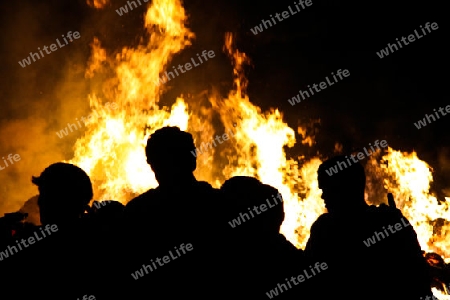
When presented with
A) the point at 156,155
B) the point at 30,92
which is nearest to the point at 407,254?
the point at 156,155

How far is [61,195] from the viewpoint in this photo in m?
2.23

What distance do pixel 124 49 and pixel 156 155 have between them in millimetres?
13462

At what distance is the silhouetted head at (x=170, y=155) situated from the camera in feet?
7.16

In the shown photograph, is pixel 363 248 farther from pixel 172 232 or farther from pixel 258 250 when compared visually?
pixel 172 232

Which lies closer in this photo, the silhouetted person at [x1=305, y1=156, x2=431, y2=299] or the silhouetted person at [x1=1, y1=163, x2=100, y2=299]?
the silhouetted person at [x1=1, y1=163, x2=100, y2=299]

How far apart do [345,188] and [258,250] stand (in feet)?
2.99

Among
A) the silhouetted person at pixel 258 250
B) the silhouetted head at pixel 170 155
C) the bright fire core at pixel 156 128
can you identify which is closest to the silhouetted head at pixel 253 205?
the silhouetted person at pixel 258 250

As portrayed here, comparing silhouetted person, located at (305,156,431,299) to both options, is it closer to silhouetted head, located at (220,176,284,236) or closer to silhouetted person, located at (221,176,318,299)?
silhouetted person, located at (221,176,318,299)

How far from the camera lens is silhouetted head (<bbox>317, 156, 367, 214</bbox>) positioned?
108 inches

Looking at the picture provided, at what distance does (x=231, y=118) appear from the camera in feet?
49.8

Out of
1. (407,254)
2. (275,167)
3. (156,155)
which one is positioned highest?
(275,167)

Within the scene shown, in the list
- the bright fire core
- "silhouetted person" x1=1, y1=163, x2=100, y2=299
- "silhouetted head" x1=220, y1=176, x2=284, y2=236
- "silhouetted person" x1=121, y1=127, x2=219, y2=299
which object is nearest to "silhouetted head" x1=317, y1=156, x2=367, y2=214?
"silhouetted head" x1=220, y1=176, x2=284, y2=236

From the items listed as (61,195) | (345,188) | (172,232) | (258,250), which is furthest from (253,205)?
(61,195)

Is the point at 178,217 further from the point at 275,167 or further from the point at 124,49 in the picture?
the point at 124,49
